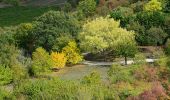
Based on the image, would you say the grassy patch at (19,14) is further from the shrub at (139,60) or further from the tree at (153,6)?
the shrub at (139,60)

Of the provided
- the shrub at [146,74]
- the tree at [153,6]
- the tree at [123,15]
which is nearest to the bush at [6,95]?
the shrub at [146,74]

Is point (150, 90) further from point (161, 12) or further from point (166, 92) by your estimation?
point (161, 12)

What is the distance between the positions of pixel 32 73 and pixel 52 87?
1369cm

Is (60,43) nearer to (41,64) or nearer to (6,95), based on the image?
(41,64)

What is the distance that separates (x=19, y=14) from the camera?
4493 inches

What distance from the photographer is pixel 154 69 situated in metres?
63.3

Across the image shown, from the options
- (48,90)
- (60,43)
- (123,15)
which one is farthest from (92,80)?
(123,15)

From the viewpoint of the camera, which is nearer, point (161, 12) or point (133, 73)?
point (133, 73)

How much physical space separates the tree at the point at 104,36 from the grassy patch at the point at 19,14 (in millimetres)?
32566

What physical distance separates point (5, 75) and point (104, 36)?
47.7 feet

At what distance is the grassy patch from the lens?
107125 millimetres

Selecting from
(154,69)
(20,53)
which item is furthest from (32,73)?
(154,69)

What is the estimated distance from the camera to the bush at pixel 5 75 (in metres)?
66.9

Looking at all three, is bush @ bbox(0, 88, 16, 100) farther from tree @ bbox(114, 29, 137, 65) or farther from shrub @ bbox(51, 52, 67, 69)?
tree @ bbox(114, 29, 137, 65)
